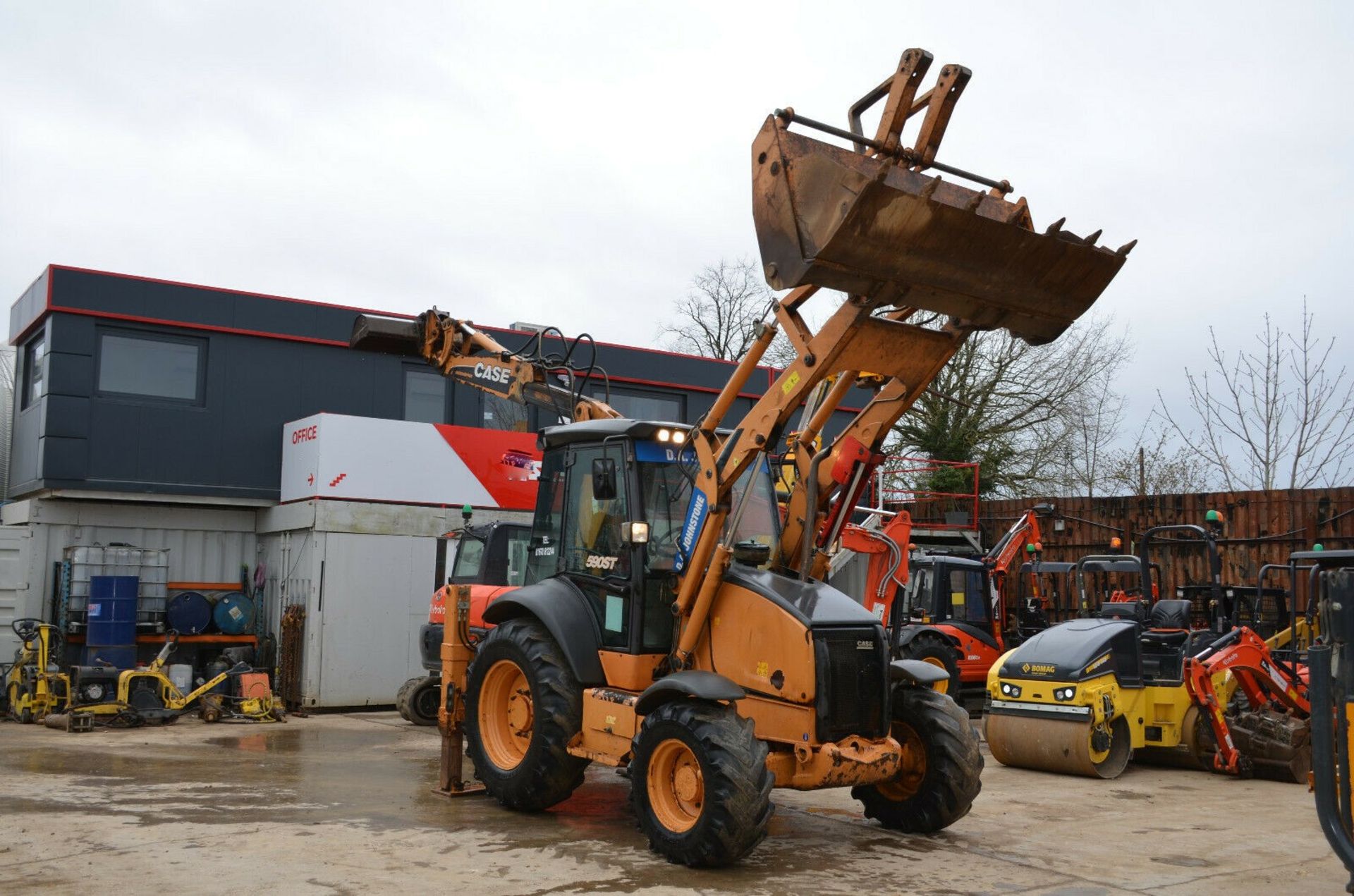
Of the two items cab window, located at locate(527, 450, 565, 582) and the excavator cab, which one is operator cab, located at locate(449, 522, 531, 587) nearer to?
cab window, located at locate(527, 450, 565, 582)

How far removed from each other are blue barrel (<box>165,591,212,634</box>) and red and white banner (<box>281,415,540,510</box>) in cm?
177

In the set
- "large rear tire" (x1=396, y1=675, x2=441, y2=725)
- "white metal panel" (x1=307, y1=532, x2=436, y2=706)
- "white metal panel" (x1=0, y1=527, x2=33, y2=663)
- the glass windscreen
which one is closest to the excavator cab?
"large rear tire" (x1=396, y1=675, x2=441, y2=725)

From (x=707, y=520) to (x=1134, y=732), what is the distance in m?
5.79

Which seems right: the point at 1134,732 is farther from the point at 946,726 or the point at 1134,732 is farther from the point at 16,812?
the point at 16,812

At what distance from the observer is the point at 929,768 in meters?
7.57

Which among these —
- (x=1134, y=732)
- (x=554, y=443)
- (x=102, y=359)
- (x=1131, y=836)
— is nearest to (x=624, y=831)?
(x=554, y=443)

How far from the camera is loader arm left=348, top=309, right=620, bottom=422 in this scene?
11.2m

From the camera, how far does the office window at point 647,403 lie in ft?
65.6

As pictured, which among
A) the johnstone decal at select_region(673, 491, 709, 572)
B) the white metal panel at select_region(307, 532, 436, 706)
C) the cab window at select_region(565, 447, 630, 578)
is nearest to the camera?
the johnstone decal at select_region(673, 491, 709, 572)

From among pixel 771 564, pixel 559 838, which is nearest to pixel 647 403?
pixel 771 564

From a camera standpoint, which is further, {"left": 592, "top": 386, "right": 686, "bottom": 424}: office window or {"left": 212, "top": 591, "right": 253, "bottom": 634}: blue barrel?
{"left": 592, "top": 386, "right": 686, "bottom": 424}: office window

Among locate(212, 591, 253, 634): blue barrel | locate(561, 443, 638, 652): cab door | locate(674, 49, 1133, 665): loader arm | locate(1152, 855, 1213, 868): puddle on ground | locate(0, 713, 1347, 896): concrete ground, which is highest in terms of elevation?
locate(674, 49, 1133, 665): loader arm

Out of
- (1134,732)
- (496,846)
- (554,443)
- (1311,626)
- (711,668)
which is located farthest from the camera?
(1134,732)

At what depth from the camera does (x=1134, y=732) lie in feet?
35.8
